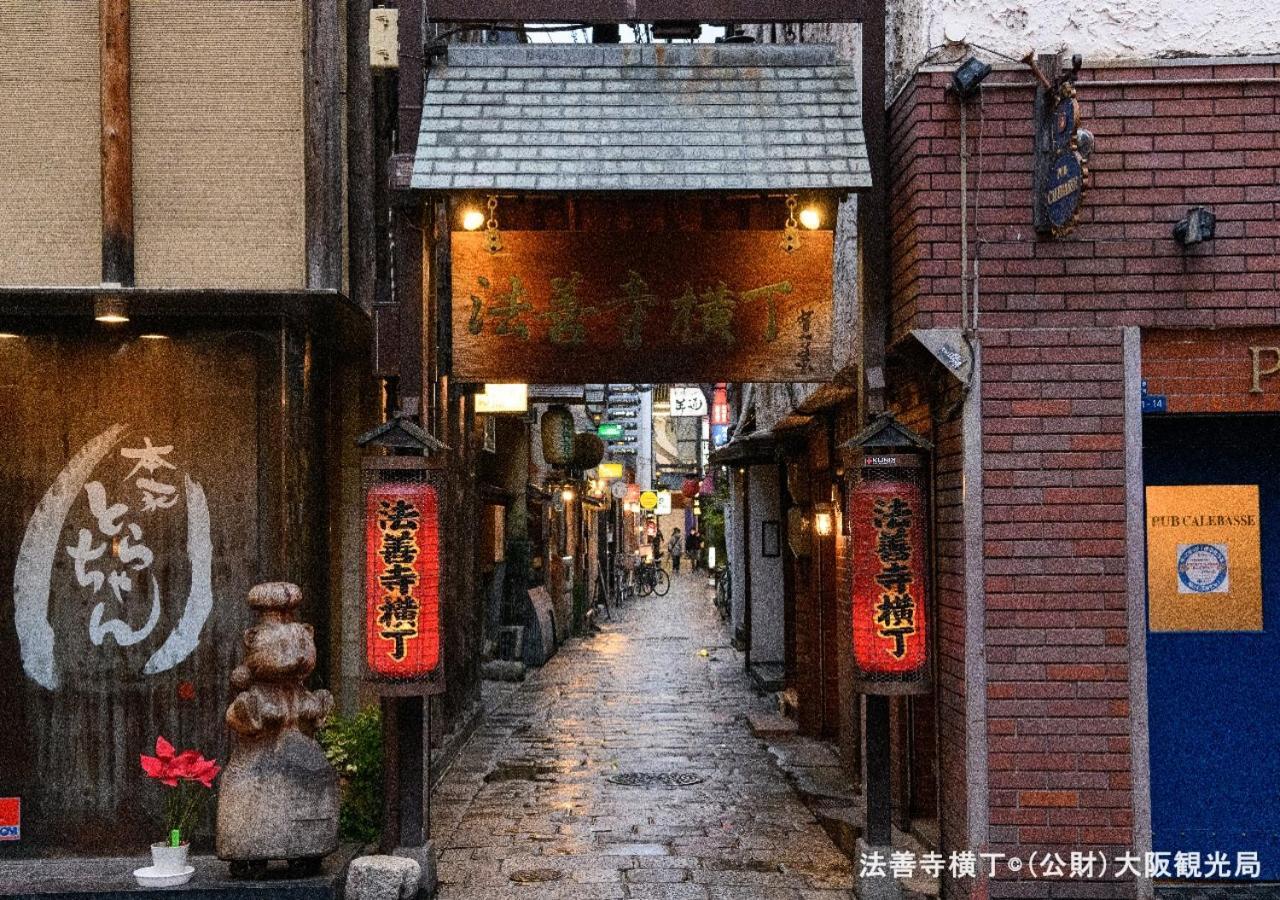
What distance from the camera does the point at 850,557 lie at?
304 inches

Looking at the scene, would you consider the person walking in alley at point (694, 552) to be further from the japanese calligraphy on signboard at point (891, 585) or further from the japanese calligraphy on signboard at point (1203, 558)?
the japanese calligraphy on signboard at point (891, 585)

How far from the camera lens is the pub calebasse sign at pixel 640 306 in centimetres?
862

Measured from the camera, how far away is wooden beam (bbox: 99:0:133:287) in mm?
8195

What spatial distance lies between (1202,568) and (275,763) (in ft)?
23.0

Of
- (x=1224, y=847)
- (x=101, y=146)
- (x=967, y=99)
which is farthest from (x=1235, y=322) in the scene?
(x=101, y=146)

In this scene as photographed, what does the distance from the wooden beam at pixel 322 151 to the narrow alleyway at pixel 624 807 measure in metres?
5.02

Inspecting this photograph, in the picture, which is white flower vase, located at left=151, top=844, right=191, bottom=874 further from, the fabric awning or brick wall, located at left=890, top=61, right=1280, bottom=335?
the fabric awning

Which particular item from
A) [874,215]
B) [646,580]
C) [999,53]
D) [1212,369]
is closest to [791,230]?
[874,215]

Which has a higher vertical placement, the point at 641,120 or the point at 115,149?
the point at 641,120

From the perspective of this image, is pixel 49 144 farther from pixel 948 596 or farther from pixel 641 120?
pixel 948 596

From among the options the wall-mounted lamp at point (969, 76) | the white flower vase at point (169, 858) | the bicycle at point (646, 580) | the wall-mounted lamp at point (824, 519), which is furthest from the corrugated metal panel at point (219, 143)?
the bicycle at point (646, 580)

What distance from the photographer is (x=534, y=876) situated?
27.9 feet

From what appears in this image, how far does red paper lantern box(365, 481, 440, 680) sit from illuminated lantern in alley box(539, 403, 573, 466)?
12.1m

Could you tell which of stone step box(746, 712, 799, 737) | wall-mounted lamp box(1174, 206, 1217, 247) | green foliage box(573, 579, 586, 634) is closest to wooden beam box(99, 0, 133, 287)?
wall-mounted lamp box(1174, 206, 1217, 247)
